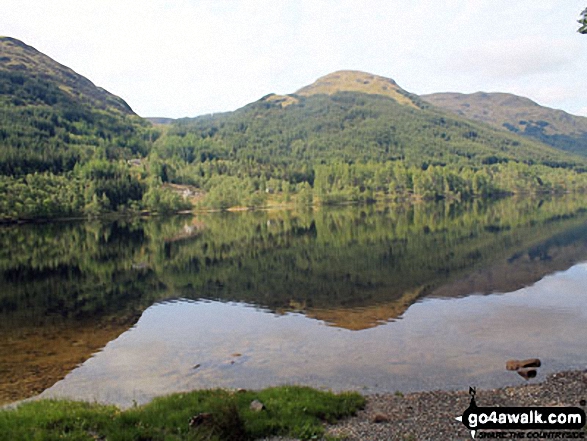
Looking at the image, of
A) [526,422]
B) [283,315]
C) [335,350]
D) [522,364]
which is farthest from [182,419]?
[283,315]

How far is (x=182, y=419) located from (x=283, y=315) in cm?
2582

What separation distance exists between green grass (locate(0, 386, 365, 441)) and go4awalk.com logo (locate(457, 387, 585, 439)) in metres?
4.79

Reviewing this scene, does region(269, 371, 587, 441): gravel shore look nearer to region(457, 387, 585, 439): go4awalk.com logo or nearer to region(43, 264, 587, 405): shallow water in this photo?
region(457, 387, 585, 439): go4awalk.com logo

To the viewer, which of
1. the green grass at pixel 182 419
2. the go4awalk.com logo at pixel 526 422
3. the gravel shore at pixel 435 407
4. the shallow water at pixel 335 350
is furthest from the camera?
the shallow water at pixel 335 350

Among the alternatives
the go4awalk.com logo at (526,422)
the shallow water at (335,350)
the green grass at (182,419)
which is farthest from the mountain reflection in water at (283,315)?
the go4awalk.com logo at (526,422)

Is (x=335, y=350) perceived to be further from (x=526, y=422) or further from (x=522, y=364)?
(x=526, y=422)

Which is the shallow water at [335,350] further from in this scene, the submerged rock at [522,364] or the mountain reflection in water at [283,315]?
the submerged rock at [522,364]

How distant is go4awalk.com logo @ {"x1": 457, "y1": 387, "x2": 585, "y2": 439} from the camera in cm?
1573

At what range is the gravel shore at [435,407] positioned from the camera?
16812 millimetres

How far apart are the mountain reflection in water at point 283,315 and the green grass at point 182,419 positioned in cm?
594

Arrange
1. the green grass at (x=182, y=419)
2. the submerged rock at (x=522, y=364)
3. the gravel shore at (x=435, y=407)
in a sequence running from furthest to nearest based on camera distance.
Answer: the submerged rock at (x=522, y=364) < the gravel shore at (x=435, y=407) < the green grass at (x=182, y=419)

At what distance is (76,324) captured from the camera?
1624 inches


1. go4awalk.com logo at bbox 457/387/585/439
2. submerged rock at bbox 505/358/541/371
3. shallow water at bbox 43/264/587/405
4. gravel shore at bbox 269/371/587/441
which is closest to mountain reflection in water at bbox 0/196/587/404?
shallow water at bbox 43/264/587/405

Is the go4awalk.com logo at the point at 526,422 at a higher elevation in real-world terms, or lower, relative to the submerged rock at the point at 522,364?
higher
